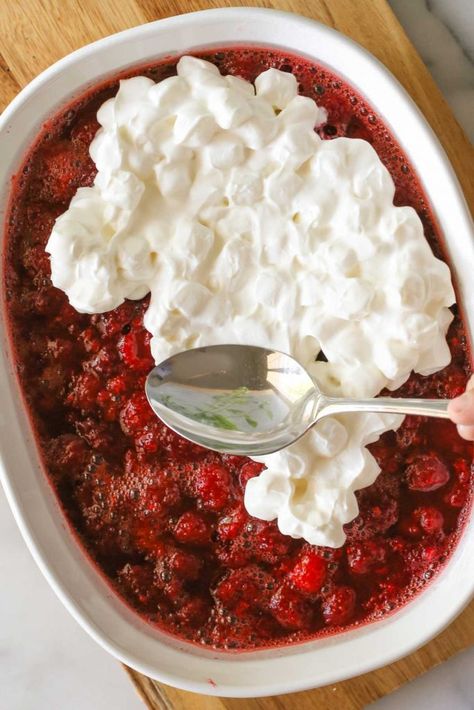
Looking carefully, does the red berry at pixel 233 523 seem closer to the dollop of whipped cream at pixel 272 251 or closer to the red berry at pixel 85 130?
the dollop of whipped cream at pixel 272 251

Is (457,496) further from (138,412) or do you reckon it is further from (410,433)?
(138,412)

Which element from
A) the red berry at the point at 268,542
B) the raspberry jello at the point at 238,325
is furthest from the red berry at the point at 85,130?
the red berry at the point at 268,542

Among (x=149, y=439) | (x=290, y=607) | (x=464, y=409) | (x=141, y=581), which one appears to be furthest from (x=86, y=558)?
(x=464, y=409)

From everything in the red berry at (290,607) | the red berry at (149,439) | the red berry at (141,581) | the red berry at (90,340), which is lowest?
the red berry at (290,607)

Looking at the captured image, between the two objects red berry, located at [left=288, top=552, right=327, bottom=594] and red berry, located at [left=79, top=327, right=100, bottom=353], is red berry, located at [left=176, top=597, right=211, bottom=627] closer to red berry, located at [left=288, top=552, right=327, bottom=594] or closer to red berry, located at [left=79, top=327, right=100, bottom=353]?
red berry, located at [left=288, top=552, right=327, bottom=594]

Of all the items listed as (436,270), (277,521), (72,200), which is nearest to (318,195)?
(436,270)

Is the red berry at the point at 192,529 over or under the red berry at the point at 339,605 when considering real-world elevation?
over

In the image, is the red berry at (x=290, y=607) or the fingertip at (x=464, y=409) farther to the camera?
the red berry at (x=290, y=607)
